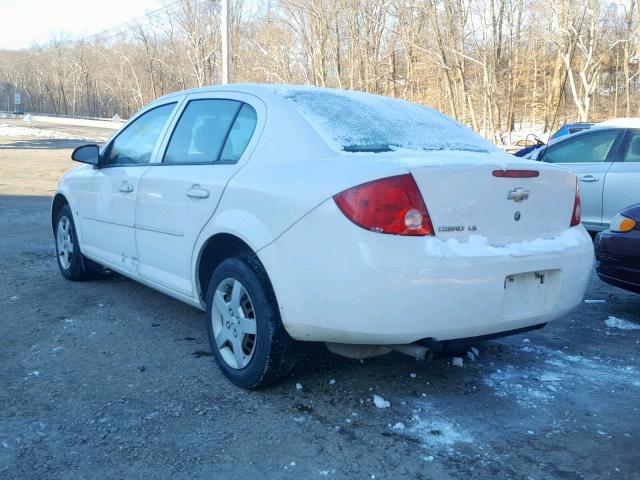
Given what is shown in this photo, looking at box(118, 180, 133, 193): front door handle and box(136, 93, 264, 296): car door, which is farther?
box(118, 180, 133, 193): front door handle

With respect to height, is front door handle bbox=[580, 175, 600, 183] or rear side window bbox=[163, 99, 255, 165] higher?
rear side window bbox=[163, 99, 255, 165]

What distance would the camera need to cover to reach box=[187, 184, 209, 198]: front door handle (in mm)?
3502

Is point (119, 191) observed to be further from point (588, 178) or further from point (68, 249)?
point (588, 178)

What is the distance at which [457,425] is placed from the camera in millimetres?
2961

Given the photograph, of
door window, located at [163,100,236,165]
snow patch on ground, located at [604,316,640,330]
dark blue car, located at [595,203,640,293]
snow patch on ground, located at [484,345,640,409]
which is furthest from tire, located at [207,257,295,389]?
dark blue car, located at [595,203,640,293]

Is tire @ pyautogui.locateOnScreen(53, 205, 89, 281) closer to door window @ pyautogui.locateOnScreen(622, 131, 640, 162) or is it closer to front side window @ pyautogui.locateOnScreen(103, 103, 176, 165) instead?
front side window @ pyautogui.locateOnScreen(103, 103, 176, 165)

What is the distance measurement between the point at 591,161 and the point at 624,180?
602mm

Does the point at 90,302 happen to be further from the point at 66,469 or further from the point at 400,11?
the point at 400,11

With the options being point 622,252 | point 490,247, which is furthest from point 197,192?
point 622,252

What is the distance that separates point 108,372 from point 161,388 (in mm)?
399

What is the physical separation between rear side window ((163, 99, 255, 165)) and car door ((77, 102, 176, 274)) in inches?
9.6

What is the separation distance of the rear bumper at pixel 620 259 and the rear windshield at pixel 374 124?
160 centimetres

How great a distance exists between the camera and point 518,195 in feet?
10.0

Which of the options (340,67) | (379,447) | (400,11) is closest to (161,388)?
(379,447)
